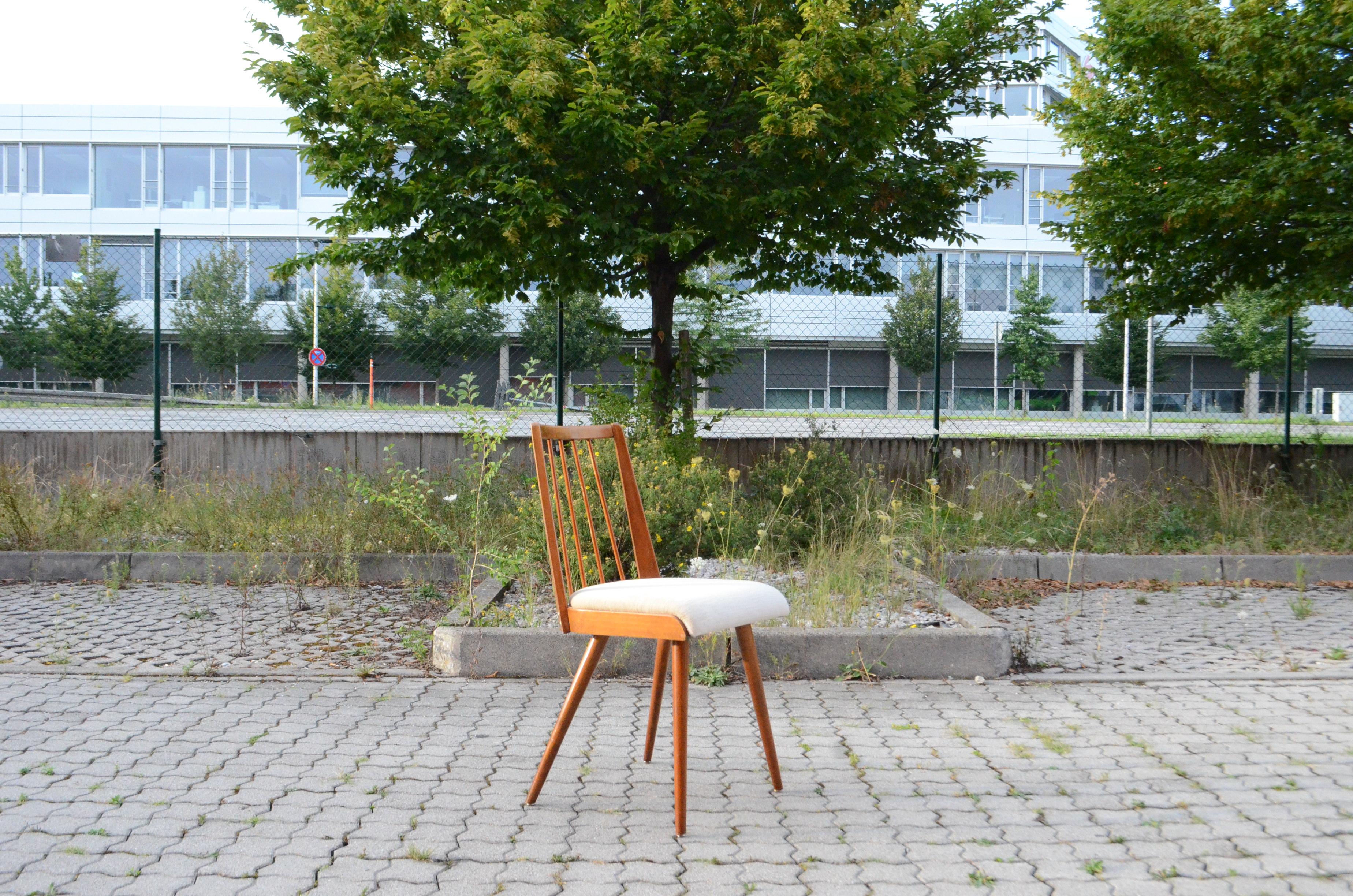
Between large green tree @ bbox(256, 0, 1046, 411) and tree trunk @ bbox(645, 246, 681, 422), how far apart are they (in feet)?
0.39

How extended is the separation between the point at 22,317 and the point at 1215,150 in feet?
37.3

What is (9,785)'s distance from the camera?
3.50 meters

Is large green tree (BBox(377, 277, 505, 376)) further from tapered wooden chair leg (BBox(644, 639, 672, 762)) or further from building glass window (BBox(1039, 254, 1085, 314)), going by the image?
tapered wooden chair leg (BBox(644, 639, 672, 762))

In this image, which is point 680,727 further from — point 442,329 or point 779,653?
point 442,329

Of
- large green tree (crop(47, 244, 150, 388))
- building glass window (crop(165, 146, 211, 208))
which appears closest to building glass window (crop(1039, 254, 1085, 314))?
large green tree (crop(47, 244, 150, 388))

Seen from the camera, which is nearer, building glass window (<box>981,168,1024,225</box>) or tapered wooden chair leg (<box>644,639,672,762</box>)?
tapered wooden chair leg (<box>644,639,672,762</box>)

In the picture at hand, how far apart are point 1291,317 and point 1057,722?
7613 mm

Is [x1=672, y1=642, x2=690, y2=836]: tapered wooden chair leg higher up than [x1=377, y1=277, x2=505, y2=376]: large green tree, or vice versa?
[x1=377, y1=277, x2=505, y2=376]: large green tree

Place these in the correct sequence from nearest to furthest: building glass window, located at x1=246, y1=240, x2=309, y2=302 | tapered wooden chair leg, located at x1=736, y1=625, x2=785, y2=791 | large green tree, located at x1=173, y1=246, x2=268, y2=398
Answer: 1. tapered wooden chair leg, located at x1=736, y1=625, x2=785, y2=791
2. building glass window, located at x1=246, y1=240, x2=309, y2=302
3. large green tree, located at x1=173, y1=246, x2=268, y2=398

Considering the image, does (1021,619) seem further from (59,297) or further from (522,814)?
(59,297)

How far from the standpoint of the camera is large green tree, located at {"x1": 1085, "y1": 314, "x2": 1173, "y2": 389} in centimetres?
1908

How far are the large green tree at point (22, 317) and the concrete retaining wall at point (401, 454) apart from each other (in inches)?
53.3

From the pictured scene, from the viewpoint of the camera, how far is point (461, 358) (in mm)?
10484

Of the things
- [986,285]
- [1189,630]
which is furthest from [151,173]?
[1189,630]
